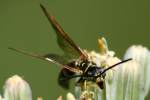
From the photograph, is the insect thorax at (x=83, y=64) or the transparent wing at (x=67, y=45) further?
the insect thorax at (x=83, y=64)

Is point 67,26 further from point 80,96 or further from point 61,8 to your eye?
point 80,96

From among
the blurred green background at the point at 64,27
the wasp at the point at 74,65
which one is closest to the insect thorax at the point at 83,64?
the wasp at the point at 74,65

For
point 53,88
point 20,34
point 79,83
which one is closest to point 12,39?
point 20,34

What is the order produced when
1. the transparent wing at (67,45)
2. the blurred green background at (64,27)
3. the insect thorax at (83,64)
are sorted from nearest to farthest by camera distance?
1. the transparent wing at (67,45)
2. the insect thorax at (83,64)
3. the blurred green background at (64,27)

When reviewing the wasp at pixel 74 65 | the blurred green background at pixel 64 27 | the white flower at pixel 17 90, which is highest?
the blurred green background at pixel 64 27

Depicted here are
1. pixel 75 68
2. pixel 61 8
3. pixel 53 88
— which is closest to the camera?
pixel 75 68

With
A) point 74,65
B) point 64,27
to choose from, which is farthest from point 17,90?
point 64,27

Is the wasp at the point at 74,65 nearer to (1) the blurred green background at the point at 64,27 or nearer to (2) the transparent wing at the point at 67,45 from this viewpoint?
(2) the transparent wing at the point at 67,45

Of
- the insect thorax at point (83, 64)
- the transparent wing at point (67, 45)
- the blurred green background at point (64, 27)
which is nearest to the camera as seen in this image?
the transparent wing at point (67, 45)

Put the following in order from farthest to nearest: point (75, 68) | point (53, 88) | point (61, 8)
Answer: point (61, 8) → point (53, 88) → point (75, 68)
